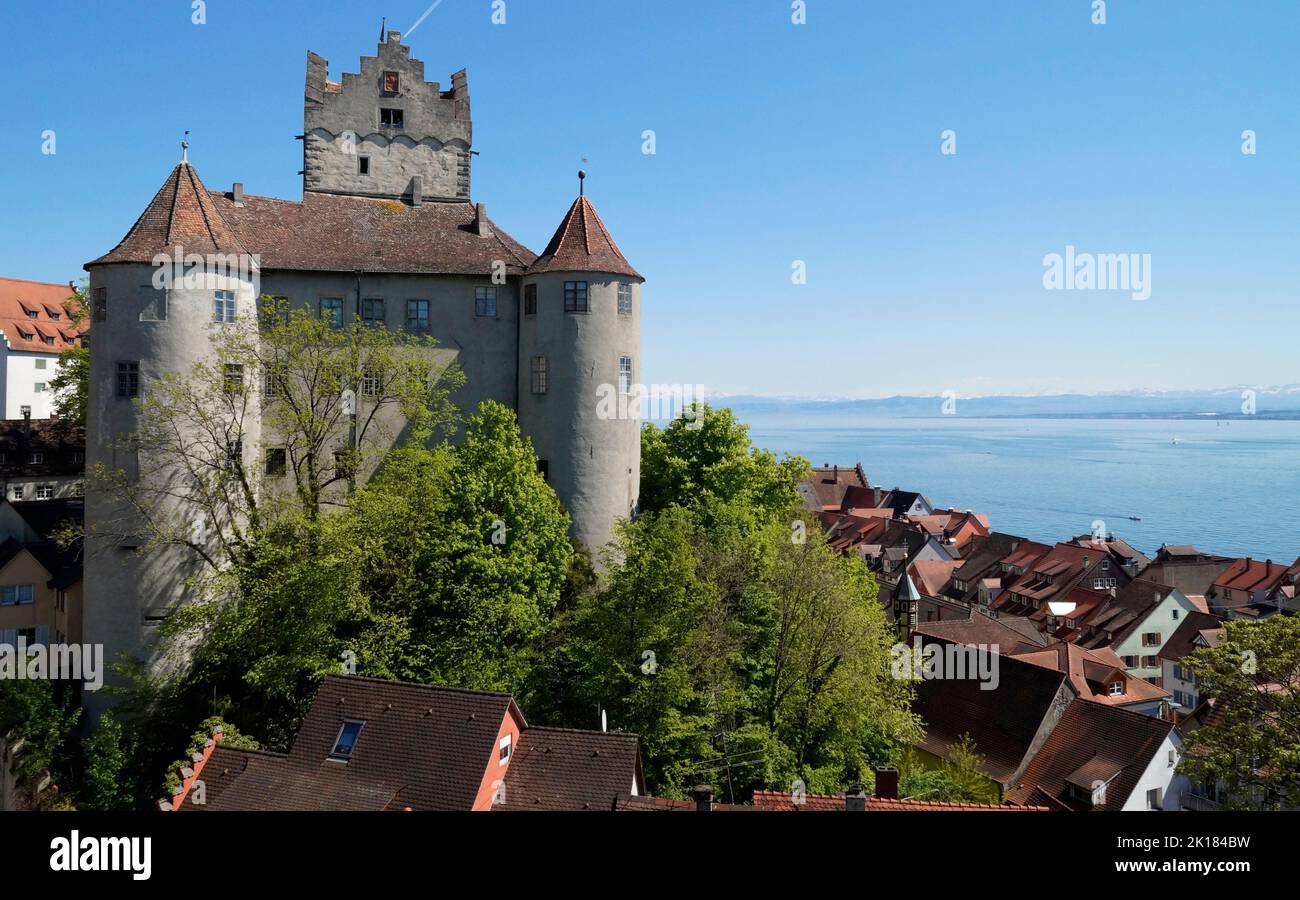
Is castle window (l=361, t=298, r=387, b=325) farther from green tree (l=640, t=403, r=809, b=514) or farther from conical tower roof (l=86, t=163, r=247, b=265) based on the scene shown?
green tree (l=640, t=403, r=809, b=514)

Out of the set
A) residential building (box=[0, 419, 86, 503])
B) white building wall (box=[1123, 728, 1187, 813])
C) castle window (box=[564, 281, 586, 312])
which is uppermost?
castle window (box=[564, 281, 586, 312])

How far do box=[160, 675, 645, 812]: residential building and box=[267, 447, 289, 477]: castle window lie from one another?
1019 cm

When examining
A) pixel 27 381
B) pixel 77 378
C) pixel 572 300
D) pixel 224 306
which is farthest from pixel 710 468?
pixel 27 381

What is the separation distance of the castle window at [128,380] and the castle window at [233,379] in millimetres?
2424

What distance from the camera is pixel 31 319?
7994cm

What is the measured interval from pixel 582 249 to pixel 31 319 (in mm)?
65340

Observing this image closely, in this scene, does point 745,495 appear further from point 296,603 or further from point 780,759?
point 296,603

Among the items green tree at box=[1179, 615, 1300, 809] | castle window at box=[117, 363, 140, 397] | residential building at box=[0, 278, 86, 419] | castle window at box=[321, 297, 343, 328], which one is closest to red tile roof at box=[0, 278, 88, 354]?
residential building at box=[0, 278, 86, 419]

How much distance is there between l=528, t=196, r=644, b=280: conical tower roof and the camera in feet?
112

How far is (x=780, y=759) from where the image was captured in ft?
89.5

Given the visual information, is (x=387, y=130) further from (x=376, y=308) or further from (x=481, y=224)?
(x=376, y=308)
